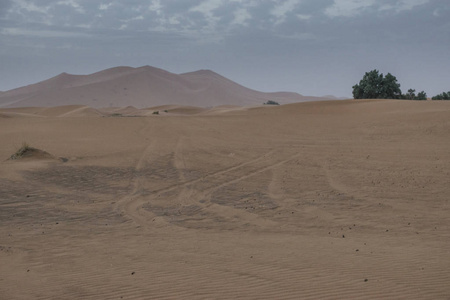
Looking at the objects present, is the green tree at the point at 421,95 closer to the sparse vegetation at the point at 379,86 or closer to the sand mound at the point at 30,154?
the sparse vegetation at the point at 379,86

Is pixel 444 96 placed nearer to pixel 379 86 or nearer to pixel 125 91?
pixel 379 86

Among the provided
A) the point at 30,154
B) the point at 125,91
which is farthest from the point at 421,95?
the point at 125,91

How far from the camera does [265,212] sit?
9.96 meters

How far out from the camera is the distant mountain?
11346cm

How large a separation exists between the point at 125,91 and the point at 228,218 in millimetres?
114883

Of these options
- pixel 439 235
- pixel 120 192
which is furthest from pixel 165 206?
pixel 439 235

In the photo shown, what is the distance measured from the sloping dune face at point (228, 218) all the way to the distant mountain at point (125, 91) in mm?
91499

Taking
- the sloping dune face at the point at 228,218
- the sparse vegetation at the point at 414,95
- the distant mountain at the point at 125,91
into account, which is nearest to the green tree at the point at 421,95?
the sparse vegetation at the point at 414,95

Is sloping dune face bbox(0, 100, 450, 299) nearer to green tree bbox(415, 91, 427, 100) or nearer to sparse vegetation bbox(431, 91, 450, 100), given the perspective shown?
sparse vegetation bbox(431, 91, 450, 100)

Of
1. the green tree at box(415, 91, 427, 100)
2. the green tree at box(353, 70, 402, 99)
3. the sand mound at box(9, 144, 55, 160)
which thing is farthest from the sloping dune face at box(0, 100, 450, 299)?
the green tree at box(415, 91, 427, 100)

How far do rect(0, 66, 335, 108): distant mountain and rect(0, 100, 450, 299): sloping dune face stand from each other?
9150 centimetres

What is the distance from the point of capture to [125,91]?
120m

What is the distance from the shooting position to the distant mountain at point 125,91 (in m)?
113

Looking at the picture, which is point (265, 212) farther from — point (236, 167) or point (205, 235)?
point (236, 167)
